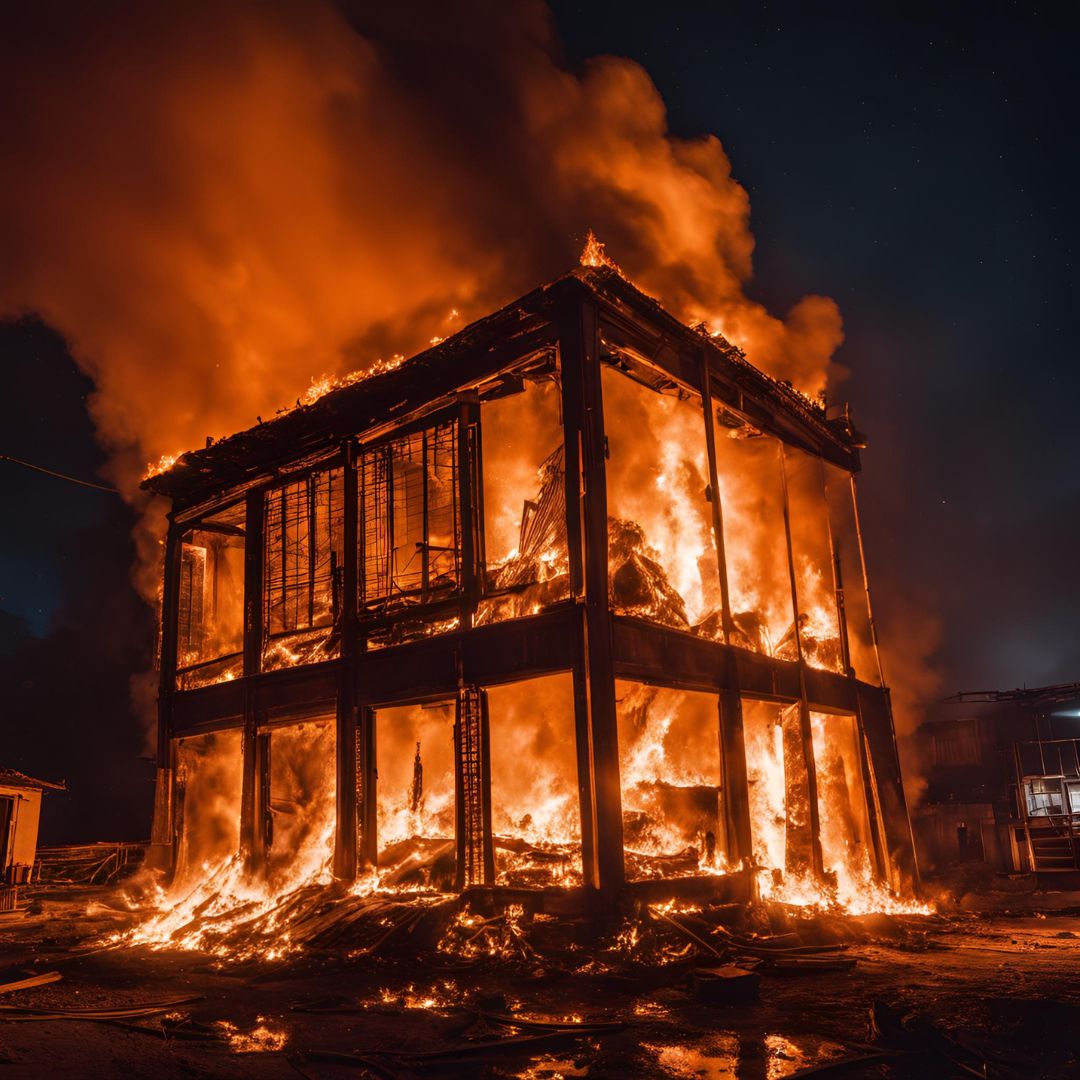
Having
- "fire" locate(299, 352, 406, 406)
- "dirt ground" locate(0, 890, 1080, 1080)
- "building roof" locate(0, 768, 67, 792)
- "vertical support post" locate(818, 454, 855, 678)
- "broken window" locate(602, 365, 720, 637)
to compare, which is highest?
"fire" locate(299, 352, 406, 406)

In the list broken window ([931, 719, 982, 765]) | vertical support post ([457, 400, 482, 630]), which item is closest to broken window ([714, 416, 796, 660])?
vertical support post ([457, 400, 482, 630])

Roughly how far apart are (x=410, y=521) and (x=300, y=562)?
320 cm

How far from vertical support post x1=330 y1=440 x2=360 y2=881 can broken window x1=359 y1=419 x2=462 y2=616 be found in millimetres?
219

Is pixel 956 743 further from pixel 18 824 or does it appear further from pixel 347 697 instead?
pixel 18 824

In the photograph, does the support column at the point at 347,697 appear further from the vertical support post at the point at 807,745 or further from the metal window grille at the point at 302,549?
the vertical support post at the point at 807,745

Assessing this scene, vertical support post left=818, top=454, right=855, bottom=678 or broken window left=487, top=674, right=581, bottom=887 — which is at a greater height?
vertical support post left=818, top=454, right=855, bottom=678

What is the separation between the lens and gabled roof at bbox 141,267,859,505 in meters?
15.4

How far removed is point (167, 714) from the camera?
2148 centimetres

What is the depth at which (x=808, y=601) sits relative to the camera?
20500mm

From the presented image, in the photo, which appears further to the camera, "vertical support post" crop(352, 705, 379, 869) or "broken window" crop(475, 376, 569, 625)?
"vertical support post" crop(352, 705, 379, 869)

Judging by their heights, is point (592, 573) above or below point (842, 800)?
above

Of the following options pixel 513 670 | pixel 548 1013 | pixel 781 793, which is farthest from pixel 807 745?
pixel 548 1013

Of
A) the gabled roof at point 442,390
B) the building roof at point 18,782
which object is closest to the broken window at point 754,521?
the gabled roof at point 442,390

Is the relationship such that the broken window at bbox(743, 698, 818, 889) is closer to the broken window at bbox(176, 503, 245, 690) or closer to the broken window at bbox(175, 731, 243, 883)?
the broken window at bbox(175, 731, 243, 883)
